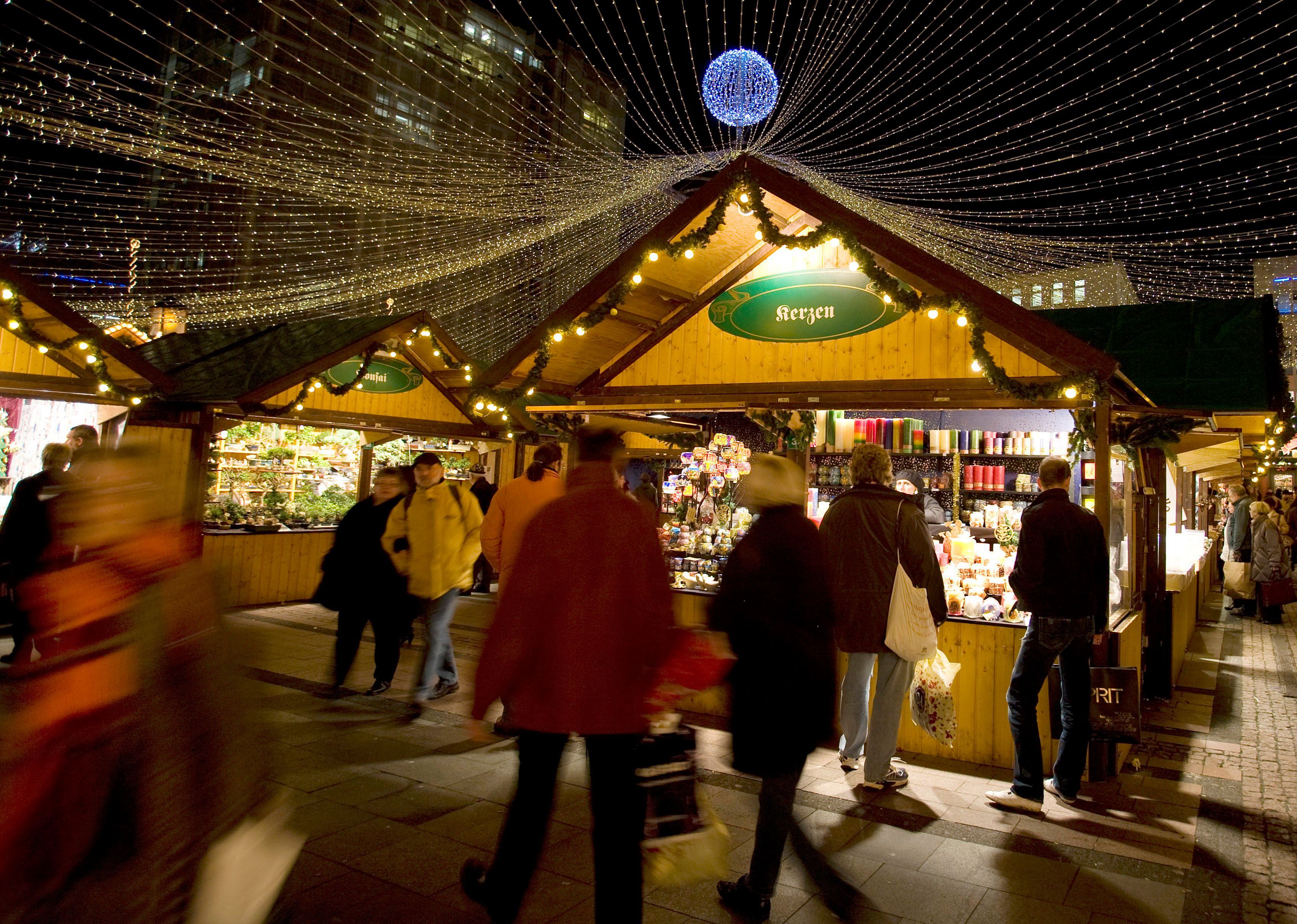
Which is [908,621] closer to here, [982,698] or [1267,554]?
[982,698]

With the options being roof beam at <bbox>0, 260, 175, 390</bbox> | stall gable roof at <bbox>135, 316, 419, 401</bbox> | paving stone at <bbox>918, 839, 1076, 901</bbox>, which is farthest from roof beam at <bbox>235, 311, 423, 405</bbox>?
paving stone at <bbox>918, 839, 1076, 901</bbox>

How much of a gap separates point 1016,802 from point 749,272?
455cm

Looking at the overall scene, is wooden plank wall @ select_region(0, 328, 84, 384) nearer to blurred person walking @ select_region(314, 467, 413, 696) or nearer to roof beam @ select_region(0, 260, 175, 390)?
roof beam @ select_region(0, 260, 175, 390)

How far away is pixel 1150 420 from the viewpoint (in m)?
6.16

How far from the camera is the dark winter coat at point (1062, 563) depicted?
4344 millimetres

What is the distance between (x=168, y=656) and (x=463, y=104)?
129 feet

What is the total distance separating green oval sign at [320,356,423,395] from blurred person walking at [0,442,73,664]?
4.56 metres

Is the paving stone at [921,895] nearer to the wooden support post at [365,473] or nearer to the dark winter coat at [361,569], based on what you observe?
the dark winter coat at [361,569]

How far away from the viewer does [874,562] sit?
179 inches

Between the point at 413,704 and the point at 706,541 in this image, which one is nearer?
the point at 413,704

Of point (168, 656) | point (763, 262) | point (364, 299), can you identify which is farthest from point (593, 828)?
point (364, 299)

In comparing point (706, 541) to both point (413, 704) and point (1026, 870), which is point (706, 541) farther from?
point (1026, 870)

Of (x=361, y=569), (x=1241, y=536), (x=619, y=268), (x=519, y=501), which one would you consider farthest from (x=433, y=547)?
(x=1241, y=536)

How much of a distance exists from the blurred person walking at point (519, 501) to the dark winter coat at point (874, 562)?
1963 millimetres
